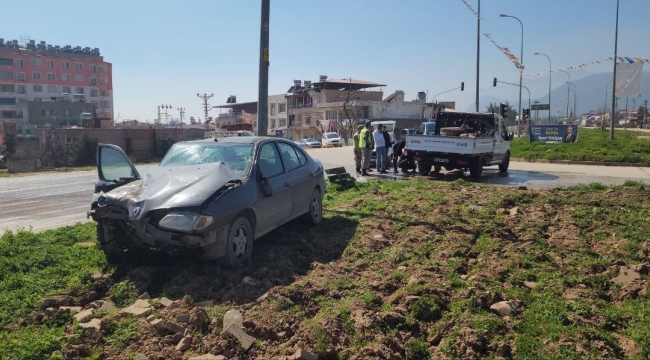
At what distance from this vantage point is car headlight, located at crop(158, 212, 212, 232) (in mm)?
5387

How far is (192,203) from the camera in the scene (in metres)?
5.55

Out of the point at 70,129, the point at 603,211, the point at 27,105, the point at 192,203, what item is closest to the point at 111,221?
the point at 192,203

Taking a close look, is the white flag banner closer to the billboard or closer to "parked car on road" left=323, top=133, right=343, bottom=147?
the billboard

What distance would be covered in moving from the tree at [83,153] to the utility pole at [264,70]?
114 ft

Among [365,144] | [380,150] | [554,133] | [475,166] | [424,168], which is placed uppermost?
[554,133]

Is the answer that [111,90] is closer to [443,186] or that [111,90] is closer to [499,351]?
[443,186]

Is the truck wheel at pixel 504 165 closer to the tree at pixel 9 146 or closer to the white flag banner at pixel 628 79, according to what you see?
the white flag banner at pixel 628 79

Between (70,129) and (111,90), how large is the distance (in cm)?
6291

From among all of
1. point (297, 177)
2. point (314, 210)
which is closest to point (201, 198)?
point (297, 177)

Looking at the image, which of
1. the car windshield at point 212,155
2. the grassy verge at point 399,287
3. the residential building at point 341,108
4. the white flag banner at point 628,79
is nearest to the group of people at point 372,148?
the grassy verge at point 399,287

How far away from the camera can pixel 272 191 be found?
6.76 metres

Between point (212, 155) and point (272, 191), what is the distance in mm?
1001

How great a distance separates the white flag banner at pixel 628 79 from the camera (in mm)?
29583

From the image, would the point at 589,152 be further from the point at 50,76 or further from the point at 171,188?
the point at 50,76
